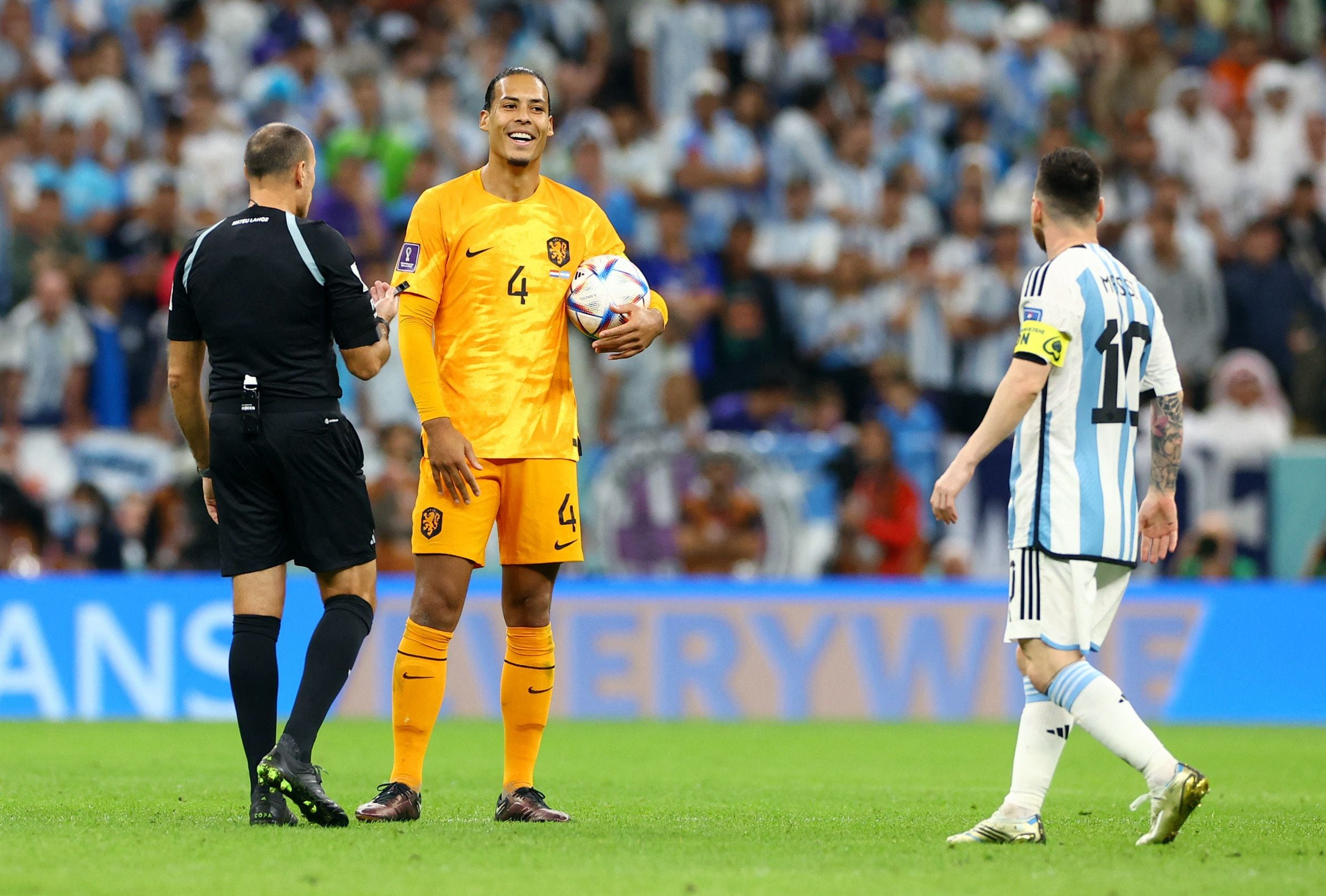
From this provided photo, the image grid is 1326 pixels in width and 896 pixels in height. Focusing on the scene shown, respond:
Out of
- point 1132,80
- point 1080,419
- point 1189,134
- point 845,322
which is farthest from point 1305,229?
point 1080,419

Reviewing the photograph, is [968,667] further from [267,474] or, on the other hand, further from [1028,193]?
[267,474]

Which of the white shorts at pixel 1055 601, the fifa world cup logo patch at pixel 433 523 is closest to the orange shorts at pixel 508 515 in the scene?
the fifa world cup logo patch at pixel 433 523

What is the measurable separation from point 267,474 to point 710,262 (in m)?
10.5

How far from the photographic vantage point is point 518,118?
7.01 meters

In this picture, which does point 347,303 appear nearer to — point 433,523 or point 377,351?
point 377,351

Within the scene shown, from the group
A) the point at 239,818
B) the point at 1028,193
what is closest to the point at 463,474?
the point at 239,818

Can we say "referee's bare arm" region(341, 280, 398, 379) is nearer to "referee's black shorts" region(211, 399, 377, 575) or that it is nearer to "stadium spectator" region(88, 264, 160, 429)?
"referee's black shorts" region(211, 399, 377, 575)

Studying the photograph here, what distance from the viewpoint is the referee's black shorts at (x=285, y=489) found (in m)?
6.54

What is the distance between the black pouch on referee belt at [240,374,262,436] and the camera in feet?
21.4

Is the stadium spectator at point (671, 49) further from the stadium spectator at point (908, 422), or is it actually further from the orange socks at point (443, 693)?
the orange socks at point (443, 693)

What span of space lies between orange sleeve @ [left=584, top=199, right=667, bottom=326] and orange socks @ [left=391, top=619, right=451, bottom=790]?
1557 mm

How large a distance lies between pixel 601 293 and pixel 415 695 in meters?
1.67

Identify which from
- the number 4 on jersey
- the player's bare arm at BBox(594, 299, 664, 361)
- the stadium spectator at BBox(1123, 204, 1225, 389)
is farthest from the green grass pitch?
the stadium spectator at BBox(1123, 204, 1225, 389)

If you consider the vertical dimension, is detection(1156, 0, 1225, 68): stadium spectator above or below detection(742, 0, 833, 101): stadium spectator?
above
